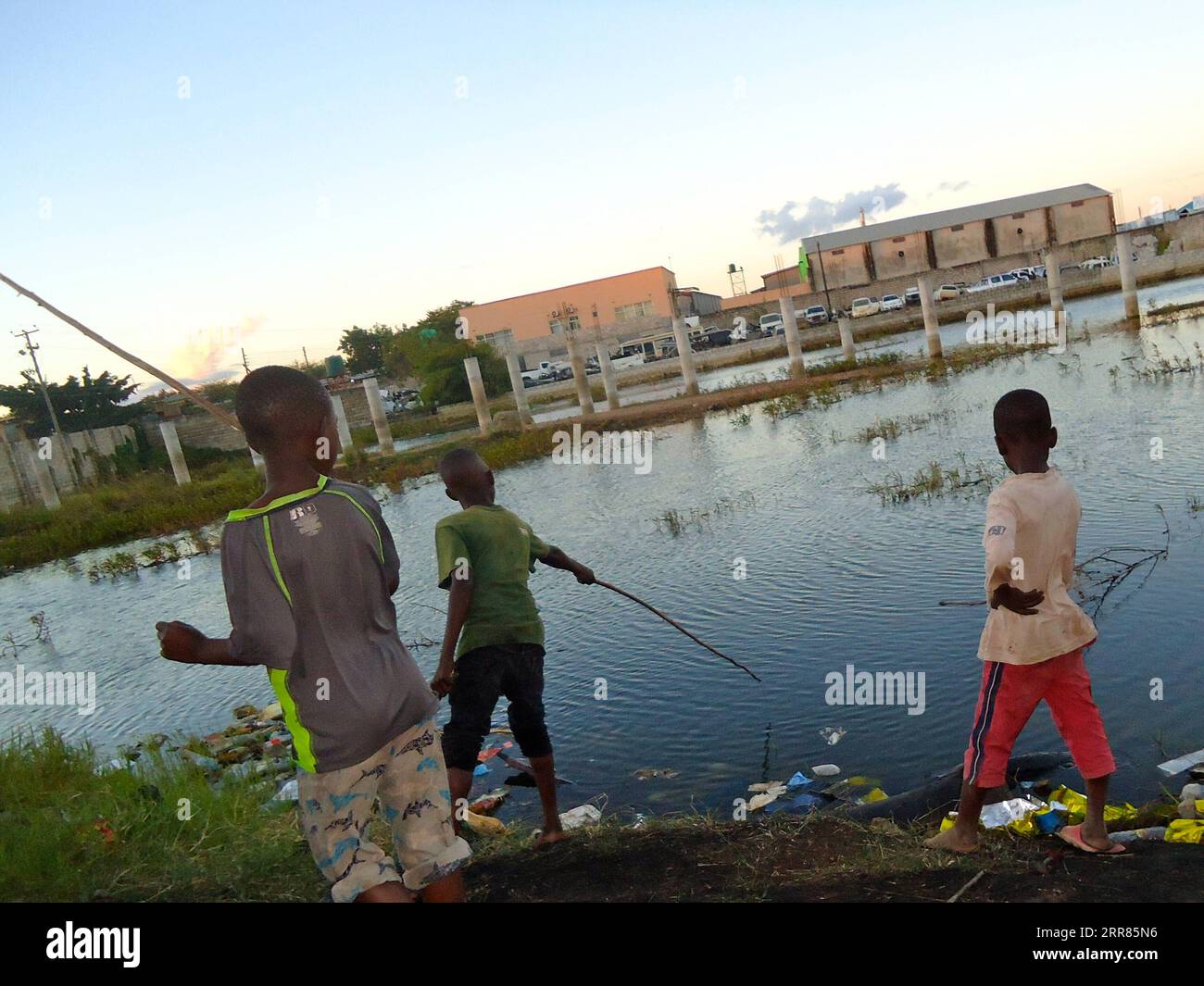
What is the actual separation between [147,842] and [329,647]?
2578mm

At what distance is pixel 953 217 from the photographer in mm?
72500

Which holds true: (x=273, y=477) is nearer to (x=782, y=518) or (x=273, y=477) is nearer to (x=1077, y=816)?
(x=1077, y=816)

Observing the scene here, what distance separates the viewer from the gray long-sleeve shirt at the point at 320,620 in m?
2.70

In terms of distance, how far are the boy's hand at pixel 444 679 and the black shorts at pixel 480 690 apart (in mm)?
100

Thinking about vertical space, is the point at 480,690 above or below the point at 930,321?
below

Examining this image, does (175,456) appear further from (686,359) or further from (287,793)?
(287,793)

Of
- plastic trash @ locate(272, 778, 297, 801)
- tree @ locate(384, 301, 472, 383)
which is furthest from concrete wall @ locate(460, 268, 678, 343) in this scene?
plastic trash @ locate(272, 778, 297, 801)

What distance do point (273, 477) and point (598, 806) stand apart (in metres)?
3.38

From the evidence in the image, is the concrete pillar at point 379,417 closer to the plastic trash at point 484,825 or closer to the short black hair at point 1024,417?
the plastic trash at point 484,825

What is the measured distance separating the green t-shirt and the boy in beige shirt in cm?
187

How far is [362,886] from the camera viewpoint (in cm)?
276

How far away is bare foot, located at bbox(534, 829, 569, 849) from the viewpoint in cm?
459

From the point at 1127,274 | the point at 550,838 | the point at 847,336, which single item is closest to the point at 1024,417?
the point at 550,838

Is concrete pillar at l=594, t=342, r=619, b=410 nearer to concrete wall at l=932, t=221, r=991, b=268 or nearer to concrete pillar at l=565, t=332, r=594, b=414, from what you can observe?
concrete pillar at l=565, t=332, r=594, b=414
